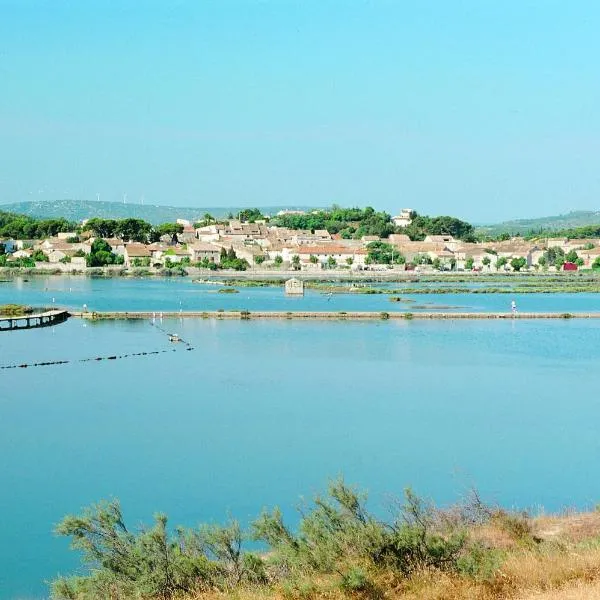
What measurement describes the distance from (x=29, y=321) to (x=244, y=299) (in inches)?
390

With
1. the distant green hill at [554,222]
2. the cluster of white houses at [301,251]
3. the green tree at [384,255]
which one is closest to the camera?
the cluster of white houses at [301,251]

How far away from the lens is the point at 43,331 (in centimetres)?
2133

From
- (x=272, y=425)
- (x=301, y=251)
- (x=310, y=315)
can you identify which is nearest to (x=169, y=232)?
(x=301, y=251)

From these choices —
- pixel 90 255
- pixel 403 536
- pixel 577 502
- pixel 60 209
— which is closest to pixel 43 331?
pixel 577 502

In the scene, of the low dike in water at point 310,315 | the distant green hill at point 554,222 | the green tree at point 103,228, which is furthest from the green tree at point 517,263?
the distant green hill at point 554,222

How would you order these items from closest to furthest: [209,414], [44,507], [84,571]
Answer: [84,571] < [44,507] < [209,414]

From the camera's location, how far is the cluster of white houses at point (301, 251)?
5038cm

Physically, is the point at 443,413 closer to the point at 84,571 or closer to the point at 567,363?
the point at 567,363

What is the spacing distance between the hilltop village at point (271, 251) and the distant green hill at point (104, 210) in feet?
326

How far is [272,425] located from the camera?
11.9m

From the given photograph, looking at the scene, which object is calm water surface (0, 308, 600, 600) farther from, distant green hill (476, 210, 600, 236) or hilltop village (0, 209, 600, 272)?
distant green hill (476, 210, 600, 236)

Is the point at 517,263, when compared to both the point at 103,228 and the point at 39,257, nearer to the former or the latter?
the point at 103,228

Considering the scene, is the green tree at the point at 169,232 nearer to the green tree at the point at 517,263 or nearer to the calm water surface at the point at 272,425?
the green tree at the point at 517,263

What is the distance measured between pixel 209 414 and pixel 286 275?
33.4 metres
